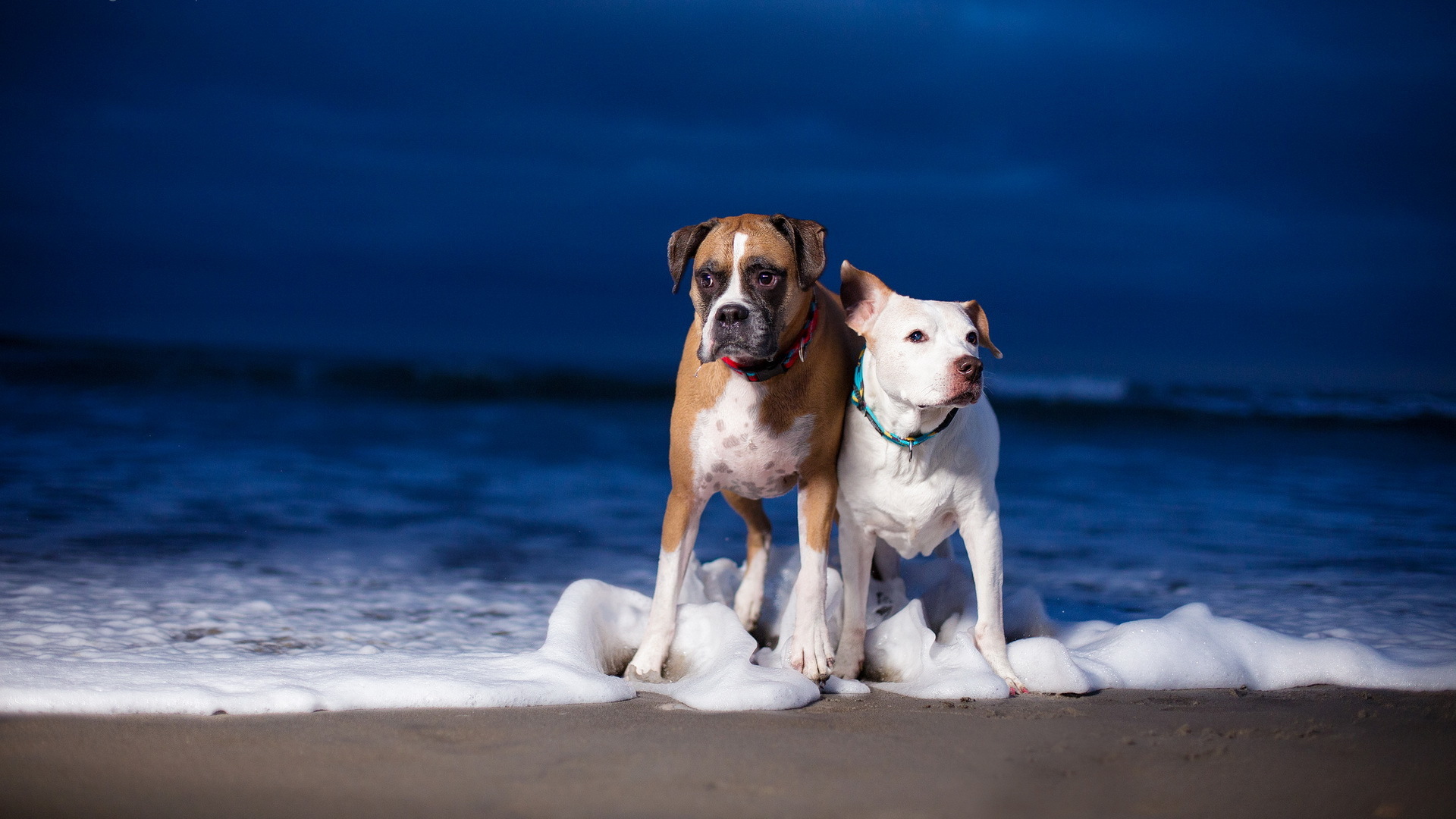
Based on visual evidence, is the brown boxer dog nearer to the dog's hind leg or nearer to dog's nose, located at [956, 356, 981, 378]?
the dog's hind leg

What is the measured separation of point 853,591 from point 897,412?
2.74ft

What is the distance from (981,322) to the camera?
394 cm

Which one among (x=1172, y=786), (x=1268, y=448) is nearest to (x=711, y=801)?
(x=1172, y=786)

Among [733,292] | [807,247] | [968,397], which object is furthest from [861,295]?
[968,397]

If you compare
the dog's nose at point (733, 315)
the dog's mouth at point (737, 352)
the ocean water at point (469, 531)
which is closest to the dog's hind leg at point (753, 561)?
the ocean water at point (469, 531)

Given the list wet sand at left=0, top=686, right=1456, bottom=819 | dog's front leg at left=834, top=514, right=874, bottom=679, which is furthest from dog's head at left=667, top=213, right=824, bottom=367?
wet sand at left=0, top=686, right=1456, bottom=819

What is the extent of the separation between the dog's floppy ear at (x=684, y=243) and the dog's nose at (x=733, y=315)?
0.43m

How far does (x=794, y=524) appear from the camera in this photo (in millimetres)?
A: 8438

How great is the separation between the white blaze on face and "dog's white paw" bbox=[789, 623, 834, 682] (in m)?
1.19

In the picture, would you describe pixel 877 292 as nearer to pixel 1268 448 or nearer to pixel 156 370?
pixel 1268 448

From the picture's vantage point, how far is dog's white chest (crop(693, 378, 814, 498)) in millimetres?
3902

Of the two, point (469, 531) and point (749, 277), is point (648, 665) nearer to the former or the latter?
point (749, 277)

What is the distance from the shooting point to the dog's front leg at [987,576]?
384 cm

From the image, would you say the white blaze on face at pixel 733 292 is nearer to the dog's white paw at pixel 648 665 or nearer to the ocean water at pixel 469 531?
the dog's white paw at pixel 648 665
